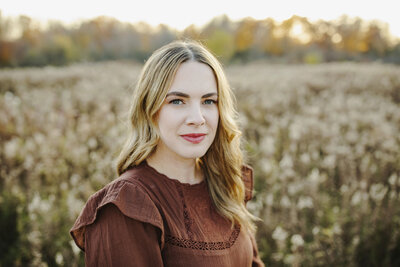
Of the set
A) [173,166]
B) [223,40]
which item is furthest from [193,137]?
[223,40]

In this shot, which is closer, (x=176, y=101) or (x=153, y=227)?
(x=153, y=227)

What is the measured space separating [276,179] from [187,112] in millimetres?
3184

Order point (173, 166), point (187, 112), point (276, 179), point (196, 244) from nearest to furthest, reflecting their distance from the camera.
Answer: point (196, 244) < point (187, 112) < point (173, 166) < point (276, 179)

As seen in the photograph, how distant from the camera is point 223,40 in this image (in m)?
53.2

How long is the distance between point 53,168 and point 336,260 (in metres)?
3.82

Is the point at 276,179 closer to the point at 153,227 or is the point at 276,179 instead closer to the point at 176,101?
the point at 176,101

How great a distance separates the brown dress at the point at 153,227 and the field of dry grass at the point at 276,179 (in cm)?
126

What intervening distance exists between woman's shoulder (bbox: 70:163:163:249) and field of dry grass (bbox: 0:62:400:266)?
1333 mm

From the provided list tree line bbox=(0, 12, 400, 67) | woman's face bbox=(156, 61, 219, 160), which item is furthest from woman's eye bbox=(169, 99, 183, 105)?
tree line bbox=(0, 12, 400, 67)

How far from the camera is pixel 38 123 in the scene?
21.5 feet

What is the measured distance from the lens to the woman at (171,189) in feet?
4.97

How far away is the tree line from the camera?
48.5m

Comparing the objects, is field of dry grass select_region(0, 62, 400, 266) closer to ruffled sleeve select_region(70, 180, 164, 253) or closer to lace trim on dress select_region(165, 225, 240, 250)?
lace trim on dress select_region(165, 225, 240, 250)

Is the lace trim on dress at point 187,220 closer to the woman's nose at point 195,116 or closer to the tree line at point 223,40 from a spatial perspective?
the woman's nose at point 195,116
